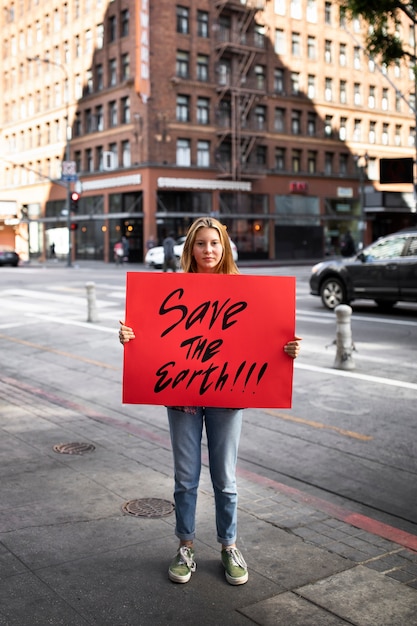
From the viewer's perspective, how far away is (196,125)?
50.3 metres

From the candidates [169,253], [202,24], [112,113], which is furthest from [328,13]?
[169,253]

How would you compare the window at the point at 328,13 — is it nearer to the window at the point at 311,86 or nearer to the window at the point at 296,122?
the window at the point at 311,86

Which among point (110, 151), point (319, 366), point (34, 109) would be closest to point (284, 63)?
point (110, 151)

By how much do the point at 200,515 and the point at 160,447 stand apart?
1.71m

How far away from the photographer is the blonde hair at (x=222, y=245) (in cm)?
405

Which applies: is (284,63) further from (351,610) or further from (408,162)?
(351,610)

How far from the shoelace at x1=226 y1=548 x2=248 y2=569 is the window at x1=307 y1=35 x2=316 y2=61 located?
57651 millimetres

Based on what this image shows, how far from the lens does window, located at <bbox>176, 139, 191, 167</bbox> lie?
4962 centimetres

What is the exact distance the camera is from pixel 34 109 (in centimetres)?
6219

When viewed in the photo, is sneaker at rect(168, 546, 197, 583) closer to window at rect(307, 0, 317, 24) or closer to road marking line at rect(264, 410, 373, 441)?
road marking line at rect(264, 410, 373, 441)

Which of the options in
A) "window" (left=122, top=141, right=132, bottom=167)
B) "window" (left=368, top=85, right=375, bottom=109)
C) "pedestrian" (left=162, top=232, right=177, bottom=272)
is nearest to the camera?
"pedestrian" (left=162, top=232, right=177, bottom=272)

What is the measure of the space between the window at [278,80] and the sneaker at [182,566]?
178 ft

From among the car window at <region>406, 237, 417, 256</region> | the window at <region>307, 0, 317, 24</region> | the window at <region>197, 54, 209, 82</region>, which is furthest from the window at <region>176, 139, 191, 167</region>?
the car window at <region>406, 237, 417, 256</region>

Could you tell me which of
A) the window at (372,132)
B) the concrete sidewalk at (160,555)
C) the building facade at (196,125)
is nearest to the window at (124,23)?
the building facade at (196,125)
